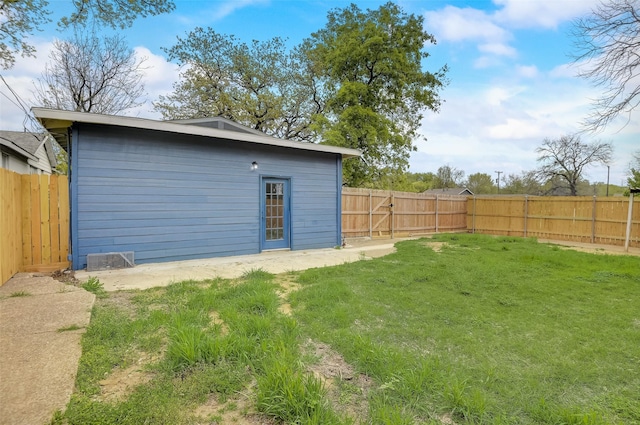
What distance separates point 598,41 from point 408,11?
9.52 m

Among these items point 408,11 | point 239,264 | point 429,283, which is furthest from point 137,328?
point 408,11

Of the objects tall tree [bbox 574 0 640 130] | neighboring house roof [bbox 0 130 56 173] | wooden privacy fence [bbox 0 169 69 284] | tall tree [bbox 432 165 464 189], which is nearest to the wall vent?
wooden privacy fence [bbox 0 169 69 284]

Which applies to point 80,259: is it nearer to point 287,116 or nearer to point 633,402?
point 633,402

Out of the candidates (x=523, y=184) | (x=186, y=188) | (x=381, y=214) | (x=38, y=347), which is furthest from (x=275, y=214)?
(x=523, y=184)

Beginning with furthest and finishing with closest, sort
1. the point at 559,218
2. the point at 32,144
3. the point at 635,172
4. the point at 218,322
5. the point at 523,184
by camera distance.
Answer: the point at 523,184 → the point at 635,172 → the point at 32,144 → the point at 559,218 → the point at 218,322

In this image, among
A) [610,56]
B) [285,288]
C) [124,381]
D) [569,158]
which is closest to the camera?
[124,381]

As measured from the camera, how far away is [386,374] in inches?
86.8

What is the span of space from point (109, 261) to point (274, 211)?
11.4 ft

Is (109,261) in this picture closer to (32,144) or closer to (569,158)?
(32,144)

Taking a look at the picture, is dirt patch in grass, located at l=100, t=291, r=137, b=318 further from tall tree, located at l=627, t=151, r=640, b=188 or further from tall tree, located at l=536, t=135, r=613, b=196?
tall tree, located at l=536, t=135, r=613, b=196

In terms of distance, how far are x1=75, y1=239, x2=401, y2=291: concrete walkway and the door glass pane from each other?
46 cm

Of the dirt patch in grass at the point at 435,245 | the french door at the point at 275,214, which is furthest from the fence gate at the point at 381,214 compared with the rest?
the french door at the point at 275,214

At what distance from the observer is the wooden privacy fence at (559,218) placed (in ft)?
33.9

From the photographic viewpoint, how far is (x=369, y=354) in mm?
2438
